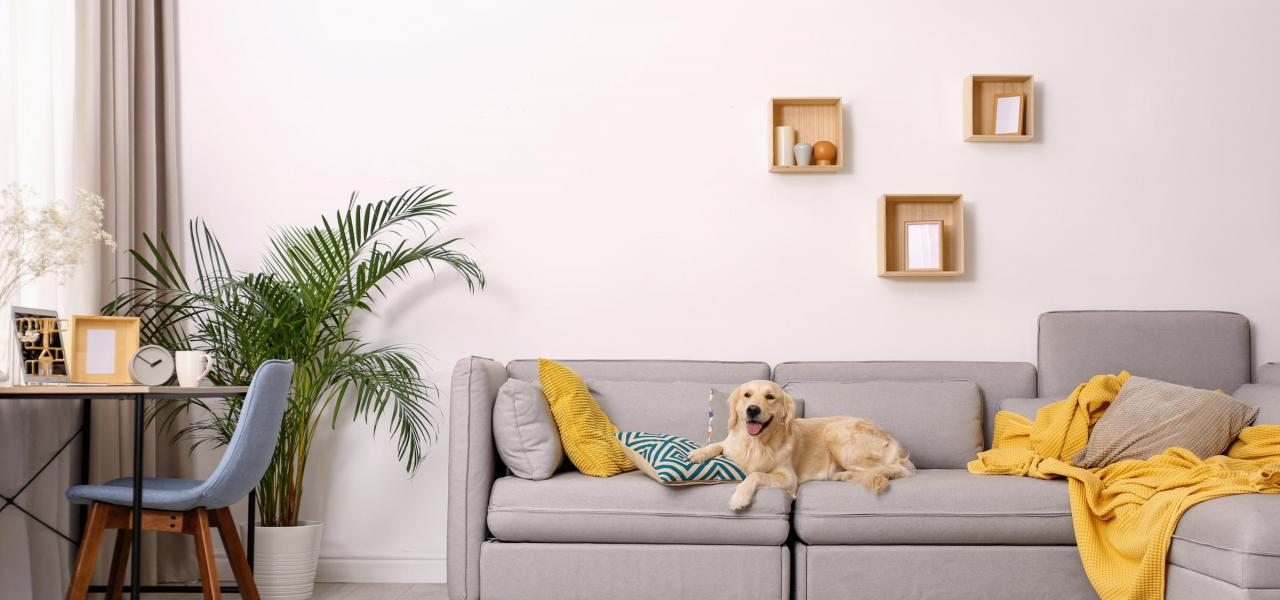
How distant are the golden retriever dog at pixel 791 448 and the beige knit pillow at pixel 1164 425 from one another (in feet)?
1.86

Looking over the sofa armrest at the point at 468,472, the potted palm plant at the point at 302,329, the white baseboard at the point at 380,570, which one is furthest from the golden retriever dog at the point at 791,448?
the white baseboard at the point at 380,570

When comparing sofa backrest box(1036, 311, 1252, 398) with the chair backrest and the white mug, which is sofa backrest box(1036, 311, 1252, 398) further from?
the white mug

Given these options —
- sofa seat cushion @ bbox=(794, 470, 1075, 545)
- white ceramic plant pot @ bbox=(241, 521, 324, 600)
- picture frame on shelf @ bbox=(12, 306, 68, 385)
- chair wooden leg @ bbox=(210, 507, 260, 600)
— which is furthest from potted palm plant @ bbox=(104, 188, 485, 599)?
sofa seat cushion @ bbox=(794, 470, 1075, 545)

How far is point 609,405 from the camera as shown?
10.9 feet

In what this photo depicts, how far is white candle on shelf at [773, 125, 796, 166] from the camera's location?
12.3ft

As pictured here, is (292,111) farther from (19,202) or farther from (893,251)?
(893,251)

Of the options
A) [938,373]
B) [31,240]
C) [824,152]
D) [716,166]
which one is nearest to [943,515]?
[938,373]

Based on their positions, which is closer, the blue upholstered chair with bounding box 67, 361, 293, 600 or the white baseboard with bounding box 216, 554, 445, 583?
the blue upholstered chair with bounding box 67, 361, 293, 600

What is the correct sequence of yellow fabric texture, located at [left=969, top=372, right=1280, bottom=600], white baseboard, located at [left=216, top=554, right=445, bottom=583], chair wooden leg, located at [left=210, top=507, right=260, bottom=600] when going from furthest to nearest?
white baseboard, located at [left=216, top=554, right=445, bottom=583], chair wooden leg, located at [left=210, top=507, right=260, bottom=600], yellow fabric texture, located at [left=969, top=372, right=1280, bottom=600]

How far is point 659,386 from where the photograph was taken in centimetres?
339

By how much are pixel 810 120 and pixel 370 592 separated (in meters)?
2.39

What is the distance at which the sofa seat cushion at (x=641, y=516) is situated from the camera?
111 inches

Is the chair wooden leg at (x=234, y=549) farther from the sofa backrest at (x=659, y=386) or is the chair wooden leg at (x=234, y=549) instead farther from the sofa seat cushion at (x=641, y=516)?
the sofa backrest at (x=659, y=386)

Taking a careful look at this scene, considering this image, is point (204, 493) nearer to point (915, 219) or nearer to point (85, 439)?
point (85, 439)
